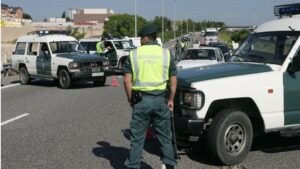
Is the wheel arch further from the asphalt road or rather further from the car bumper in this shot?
the asphalt road

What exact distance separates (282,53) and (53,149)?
3.91 meters

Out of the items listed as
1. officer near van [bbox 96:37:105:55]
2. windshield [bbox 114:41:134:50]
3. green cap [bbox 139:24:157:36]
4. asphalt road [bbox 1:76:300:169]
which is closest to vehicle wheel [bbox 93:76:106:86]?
asphalt road [bbox 1:76:300:169]

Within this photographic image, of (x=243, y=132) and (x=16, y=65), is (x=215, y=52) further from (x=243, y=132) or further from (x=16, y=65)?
(x=243, y=132)

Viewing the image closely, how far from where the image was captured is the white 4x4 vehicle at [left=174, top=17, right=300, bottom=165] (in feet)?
21.6

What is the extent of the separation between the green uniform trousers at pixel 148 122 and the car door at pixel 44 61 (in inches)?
533

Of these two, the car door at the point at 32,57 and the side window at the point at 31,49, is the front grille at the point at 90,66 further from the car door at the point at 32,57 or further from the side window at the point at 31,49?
the side window at the point at 31,49

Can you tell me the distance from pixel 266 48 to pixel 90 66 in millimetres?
11412

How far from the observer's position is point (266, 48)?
775cm

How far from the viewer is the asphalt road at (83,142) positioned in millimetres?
6957

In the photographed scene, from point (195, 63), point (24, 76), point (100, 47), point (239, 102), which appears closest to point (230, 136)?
point (239, 102)

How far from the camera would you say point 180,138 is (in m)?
6.86

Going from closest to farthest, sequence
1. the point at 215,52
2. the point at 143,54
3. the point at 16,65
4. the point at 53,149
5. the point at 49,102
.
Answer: the point at 143,54
the point at 53,149
the point at 49,102
the point at 215,52
the point at 16,65

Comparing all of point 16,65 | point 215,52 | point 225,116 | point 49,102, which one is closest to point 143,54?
point 225,116

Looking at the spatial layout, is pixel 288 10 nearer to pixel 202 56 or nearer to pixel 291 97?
pixel 291 97
